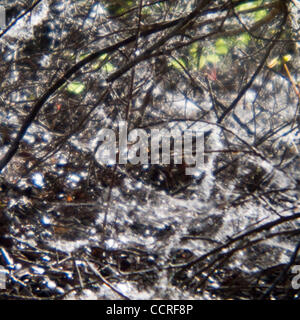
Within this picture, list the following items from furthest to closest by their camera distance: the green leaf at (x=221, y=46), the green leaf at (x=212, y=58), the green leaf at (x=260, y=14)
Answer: the green leaf at (x=212, y=58), the green leaf at (x=221, y=46), the green leaf at (x=260, y=14)

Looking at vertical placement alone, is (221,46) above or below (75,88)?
above

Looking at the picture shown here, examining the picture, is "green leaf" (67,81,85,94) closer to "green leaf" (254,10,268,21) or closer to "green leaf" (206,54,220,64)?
"green leaf" (206,54,220,64)

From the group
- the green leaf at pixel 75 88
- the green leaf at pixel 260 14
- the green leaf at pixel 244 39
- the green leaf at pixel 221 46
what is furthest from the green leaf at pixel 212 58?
the green leaf at pixel 75 88

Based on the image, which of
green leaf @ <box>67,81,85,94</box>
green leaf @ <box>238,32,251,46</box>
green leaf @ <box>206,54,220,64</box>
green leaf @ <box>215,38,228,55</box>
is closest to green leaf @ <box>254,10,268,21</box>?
green leaf @ <box>238,32,251,46</box>

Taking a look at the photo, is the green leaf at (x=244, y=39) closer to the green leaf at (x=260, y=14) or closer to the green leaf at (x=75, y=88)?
the green leaf at (x=260, y=14)

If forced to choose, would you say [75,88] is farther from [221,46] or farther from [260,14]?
[260,14]

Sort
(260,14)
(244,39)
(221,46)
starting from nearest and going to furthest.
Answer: (260,14) < (244,39) < (221,46)

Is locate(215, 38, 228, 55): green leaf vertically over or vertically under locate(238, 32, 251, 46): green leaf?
over

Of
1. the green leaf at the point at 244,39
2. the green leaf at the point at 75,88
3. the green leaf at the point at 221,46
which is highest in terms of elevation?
the green leaf at the point at 221,46

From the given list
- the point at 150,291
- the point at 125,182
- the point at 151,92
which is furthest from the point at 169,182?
the point at 150,291

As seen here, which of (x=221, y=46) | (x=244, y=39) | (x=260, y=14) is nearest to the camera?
(x=260, y=14)

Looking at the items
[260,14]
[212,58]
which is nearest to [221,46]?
[212,58]

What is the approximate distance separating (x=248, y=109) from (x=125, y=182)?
1233 mm

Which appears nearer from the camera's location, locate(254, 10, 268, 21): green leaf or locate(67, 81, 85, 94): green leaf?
locate(254, 10, 268, 21): green leaf
